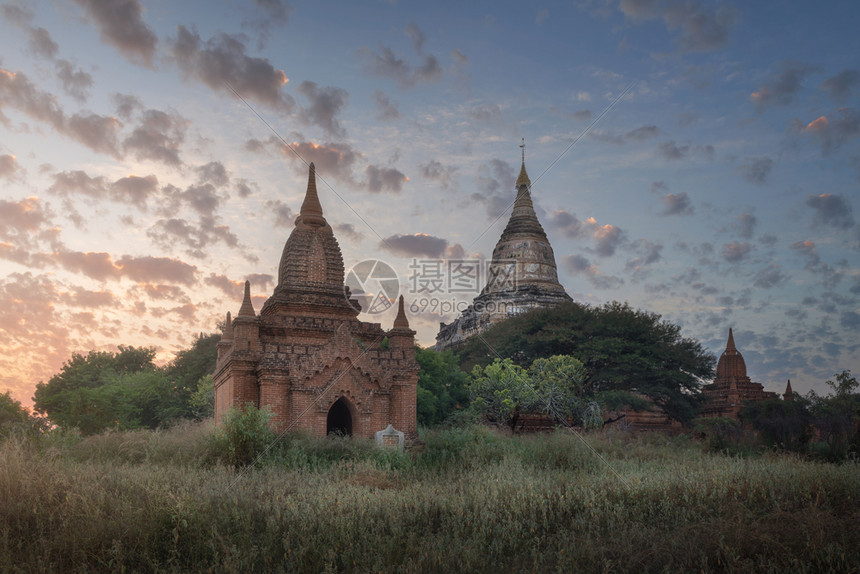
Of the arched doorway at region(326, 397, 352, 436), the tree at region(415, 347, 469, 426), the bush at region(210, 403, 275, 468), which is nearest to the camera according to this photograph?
the bush at region(210, 403, 275, 468)

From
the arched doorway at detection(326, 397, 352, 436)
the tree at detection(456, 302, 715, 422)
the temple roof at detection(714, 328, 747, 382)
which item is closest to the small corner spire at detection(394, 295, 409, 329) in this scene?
the arched doorway at detection(326, 397, 352, 436)

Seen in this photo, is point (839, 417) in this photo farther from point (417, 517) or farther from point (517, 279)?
point (517, 279)

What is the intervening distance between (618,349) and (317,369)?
23.9 m

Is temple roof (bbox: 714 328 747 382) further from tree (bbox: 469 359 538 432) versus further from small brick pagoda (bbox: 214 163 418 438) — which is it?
small brick pagoda (bbox: 214 163 418 438)

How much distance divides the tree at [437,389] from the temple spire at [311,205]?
833 cm

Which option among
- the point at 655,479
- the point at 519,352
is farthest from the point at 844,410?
the point at 655,479

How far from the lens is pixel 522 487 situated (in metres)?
13.5

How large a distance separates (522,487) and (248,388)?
389 inches

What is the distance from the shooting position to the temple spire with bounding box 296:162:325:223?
25750 millimetres

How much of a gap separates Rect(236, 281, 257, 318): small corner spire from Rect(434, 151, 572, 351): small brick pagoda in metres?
34.2

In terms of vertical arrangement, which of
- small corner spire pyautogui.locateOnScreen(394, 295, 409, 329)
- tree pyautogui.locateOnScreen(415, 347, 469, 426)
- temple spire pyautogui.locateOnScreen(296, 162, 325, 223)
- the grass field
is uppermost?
temple spire pyautogui.locateOnScreen(296, 162, 325, 223)

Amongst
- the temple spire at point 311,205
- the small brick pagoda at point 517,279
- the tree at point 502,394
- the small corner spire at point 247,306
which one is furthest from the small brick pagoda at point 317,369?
the small brick pagoda at point 517,279

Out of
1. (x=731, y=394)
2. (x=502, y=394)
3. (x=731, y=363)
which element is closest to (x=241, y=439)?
(x=502, y=394)

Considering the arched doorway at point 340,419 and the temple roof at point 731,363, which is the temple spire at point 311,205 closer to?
the arched doorway at point 340,419
